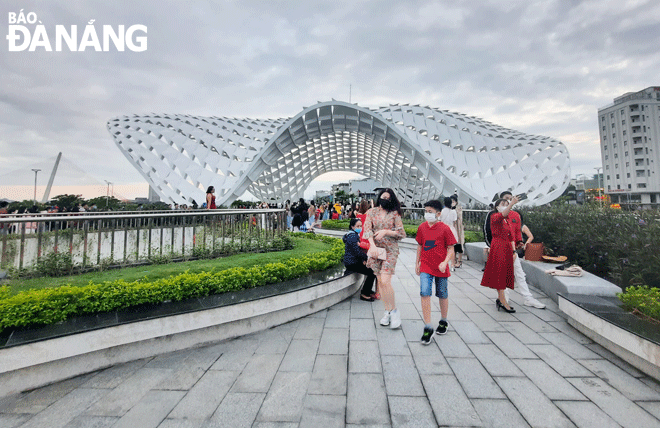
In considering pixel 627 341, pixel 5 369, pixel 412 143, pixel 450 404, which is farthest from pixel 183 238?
pixel 412 143

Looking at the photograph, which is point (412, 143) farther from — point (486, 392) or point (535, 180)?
point (486, 392)

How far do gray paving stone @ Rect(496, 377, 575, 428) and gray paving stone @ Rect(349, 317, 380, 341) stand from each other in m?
1.59

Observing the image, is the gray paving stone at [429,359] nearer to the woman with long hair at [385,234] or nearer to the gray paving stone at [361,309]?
the woman with long hair at [385,234]

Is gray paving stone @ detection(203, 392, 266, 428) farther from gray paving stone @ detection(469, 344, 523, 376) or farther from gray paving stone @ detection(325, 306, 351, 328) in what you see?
gray paving stone @ detection(469, 344, 523, 376)

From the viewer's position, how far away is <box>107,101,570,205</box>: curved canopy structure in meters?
25.0

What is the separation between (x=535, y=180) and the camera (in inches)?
988

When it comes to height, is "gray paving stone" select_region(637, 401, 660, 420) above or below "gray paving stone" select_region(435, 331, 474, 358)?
below

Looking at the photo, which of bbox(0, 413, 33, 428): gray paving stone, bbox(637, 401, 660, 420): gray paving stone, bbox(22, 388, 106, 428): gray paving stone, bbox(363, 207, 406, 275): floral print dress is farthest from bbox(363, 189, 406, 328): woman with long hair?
bbox(0, 413, 33, 428): gray paving stone

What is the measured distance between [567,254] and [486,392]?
610cm

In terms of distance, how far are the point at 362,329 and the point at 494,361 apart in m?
1.67

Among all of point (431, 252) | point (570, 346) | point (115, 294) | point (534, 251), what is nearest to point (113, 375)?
point (115, 294)

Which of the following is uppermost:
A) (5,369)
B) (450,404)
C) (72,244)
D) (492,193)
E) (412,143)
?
(412,143)

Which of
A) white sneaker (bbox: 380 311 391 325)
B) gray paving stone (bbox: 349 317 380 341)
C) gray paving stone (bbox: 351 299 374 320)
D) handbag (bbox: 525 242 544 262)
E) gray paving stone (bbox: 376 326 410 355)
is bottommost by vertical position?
gray paving stone (bbox: 376 326 410 355)

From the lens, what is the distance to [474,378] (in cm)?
302
